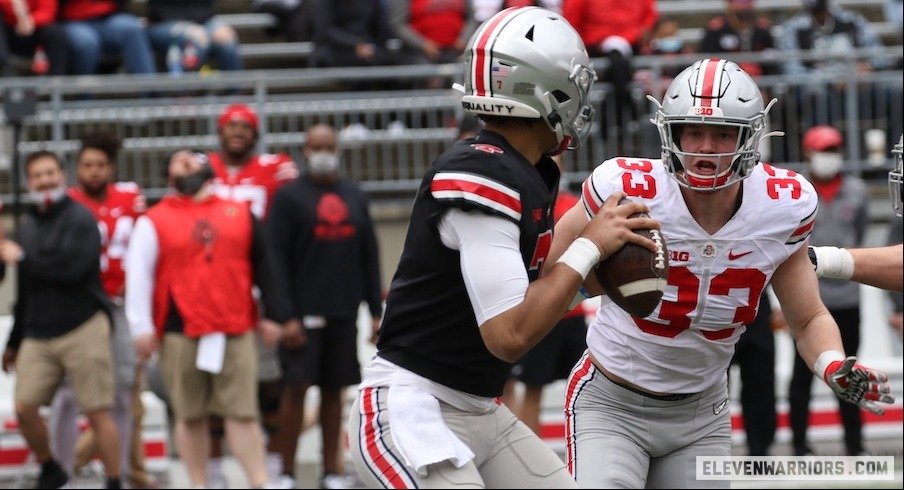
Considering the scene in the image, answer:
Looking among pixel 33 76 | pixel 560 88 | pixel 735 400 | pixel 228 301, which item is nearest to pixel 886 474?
pixel 560 88

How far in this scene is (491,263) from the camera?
3732 mm

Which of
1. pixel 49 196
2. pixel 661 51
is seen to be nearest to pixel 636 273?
pixel 49 196

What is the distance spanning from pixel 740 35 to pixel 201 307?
566 cm

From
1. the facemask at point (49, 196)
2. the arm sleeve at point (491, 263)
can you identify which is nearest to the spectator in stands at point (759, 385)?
the facemask at point (49, 196)

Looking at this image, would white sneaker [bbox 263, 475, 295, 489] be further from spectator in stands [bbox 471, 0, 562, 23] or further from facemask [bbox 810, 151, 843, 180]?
spectator in stands [bbox 471, 0, 562, 23]

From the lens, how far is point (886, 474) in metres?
5.23

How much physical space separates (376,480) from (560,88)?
3.77 ft

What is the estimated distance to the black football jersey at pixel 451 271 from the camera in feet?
12.5

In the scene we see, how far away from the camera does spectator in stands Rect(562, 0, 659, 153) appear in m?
11.2

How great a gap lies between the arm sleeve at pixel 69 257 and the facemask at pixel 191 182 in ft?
1.76

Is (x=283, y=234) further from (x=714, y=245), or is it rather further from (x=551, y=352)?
(x=714, y=245)

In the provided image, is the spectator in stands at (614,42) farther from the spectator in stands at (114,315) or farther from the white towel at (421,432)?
the white towel at (421,432)

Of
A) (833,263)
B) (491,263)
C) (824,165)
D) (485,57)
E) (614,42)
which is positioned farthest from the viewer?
(614,42)

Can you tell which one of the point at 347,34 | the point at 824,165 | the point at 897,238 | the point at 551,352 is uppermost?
the point at 347,34
